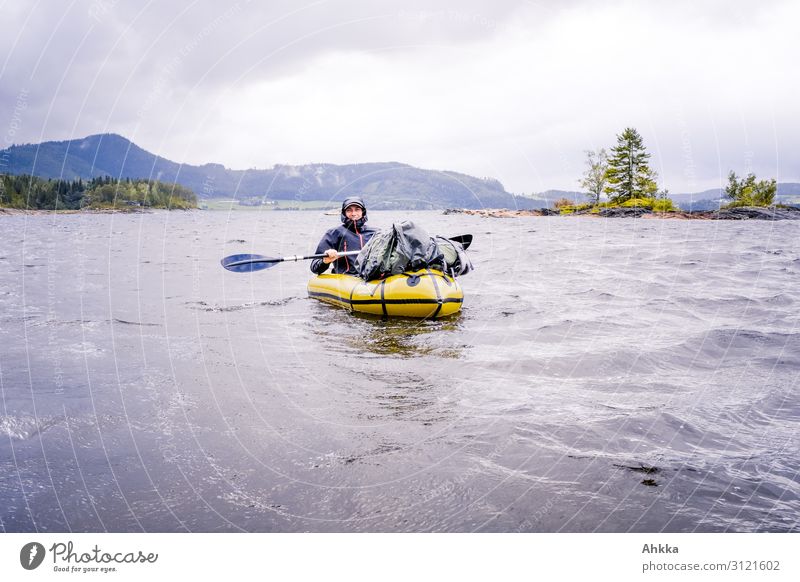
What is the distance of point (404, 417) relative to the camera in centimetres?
541

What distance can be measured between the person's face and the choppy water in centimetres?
251

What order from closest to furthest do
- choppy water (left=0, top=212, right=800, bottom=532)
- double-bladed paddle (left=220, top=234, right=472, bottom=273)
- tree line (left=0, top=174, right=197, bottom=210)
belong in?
choppy water (left=0, top=212, right=800, bottom=532), double-bladed paddle (left=220, top=234, right=472, bottom=273), tree line (left=0, top=174, right=197, bottom=210)

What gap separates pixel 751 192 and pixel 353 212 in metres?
73.6

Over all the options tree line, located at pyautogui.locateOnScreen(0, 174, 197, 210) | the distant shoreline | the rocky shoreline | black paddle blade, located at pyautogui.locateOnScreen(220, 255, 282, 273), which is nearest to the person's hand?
black paddle blade, located at pyautogui.locateOnScreen(220, 255, 282, 273)

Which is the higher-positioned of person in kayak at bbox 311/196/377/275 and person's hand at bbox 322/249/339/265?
person in kayak at bbox 311/196/377/275

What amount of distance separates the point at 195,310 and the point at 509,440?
28.2ft

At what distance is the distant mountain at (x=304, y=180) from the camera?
14115 millimetres

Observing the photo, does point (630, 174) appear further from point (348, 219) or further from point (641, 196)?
point (348, 219)

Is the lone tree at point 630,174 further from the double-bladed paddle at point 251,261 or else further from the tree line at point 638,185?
the double-bladed paddle at point 251,261

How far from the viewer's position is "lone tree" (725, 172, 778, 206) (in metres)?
66.9

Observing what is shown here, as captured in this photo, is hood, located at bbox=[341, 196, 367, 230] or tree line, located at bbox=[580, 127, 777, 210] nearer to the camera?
hood, located at bbox=[341, 196, 367, 230]

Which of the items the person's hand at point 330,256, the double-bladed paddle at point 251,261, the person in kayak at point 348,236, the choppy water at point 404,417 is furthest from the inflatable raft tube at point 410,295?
the double-bladed paddle at point 251,261

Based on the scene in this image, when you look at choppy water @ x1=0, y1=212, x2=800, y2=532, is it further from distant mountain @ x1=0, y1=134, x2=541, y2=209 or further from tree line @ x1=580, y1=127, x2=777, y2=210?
tree line @ x1=580, y1=127, x2=777, y2=210

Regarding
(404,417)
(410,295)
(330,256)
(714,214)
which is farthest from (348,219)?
(714,214)
